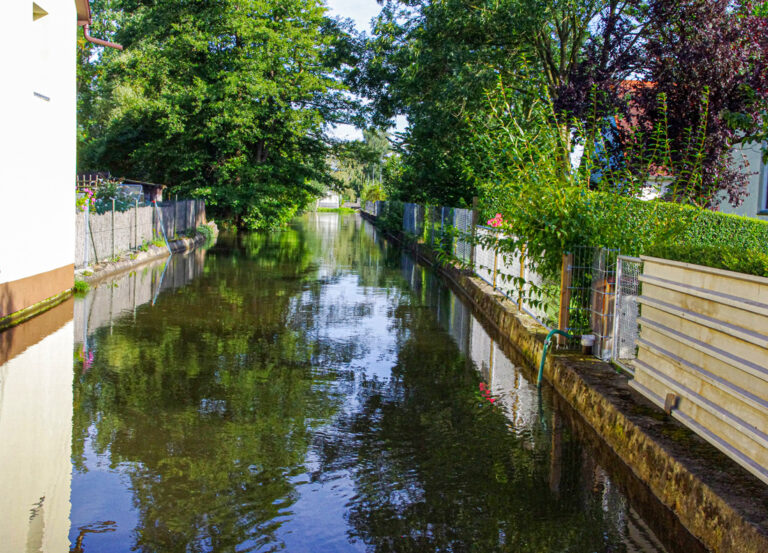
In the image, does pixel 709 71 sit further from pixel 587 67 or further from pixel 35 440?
pixel 35 440

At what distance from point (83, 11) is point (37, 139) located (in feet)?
16.0

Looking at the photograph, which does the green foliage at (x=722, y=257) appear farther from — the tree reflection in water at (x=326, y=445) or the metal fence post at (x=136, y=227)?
the metal fence post at (x=136, y=227)

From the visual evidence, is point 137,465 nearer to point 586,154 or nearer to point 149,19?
point 586,154

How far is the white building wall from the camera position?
11.1 meters

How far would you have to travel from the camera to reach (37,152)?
12.5 metres

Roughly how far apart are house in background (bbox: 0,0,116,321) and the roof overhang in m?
0.16

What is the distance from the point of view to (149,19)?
4350cm

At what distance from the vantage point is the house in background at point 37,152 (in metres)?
11.1

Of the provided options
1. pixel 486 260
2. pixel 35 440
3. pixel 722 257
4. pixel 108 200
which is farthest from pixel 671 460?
pixel 108 200

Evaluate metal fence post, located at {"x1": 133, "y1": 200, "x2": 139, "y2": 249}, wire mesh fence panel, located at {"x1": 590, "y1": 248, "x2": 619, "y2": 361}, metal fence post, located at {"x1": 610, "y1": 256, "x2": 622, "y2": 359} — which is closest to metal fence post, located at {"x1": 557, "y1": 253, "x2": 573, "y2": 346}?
wire mesh fence panel, located at {"x1": 590, "y1": 248, "x2": 619, "y2": 361}

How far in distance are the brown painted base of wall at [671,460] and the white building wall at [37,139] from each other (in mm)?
8140

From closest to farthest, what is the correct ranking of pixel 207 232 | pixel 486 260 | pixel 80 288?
pixel 80 288
pixel 486 260
pixel 207 232

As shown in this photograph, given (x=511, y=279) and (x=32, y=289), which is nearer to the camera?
(x=32, y=289)

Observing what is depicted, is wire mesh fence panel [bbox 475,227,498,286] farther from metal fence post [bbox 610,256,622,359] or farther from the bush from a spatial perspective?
the bush
